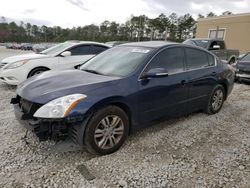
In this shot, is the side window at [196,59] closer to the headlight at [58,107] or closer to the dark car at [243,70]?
the headlight at [58,107]

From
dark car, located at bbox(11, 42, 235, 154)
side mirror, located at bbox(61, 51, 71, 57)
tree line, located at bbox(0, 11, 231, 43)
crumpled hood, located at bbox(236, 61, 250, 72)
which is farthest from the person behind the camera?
tree line, located at bbox(0, 11, 231, 43)

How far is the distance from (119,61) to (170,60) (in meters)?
0.87

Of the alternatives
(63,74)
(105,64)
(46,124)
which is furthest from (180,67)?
(46,124)

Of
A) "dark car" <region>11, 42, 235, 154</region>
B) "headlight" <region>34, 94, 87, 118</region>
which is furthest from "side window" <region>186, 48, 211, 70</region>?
"headlight" <region>34, 94, 87, 118</region>

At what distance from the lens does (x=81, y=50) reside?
6.86m

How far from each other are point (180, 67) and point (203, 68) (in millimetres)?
725

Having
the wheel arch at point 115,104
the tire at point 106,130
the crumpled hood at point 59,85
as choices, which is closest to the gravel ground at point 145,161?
the tire at point 106,130

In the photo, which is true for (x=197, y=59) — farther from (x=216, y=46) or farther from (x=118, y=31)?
(x=118, y=31)

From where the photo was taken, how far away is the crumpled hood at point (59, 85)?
2.65 meters

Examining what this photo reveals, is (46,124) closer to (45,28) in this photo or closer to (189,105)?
(189,105)

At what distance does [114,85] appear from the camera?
2879mm

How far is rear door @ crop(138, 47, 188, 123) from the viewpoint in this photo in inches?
126

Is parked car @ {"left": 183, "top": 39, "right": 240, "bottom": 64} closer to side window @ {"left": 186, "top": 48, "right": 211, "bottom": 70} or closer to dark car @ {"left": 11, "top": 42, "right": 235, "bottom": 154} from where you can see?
side window @ {"left": 186, "top": 48, "right": 211, "bottom": 70}

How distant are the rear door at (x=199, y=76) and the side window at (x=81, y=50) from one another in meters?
3.85
